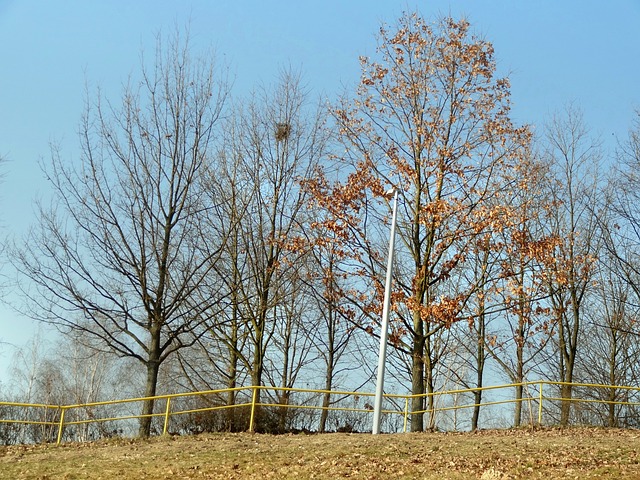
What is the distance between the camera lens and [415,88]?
21.9 m

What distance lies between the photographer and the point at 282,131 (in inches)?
967

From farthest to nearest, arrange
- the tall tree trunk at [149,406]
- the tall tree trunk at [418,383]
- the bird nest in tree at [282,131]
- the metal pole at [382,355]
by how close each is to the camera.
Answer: the bird nest in tree at [282,131] → the tall tree trunk at [418,383] → the tall tree trunk at [149,406] → the metal pole at [382,355]

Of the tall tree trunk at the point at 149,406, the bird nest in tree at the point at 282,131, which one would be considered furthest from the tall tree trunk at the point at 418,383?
the bird nest in tree at the point at 282,131

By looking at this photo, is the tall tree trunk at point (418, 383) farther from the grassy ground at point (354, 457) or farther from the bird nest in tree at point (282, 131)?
the bird nest in tree at point (282, 131)

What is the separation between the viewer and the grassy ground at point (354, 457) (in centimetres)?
1302

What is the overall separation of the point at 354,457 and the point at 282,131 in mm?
13043

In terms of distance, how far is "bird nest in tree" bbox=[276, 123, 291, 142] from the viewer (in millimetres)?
24547

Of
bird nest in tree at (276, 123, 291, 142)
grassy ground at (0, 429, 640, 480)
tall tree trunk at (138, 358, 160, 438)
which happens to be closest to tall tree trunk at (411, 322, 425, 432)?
grassy ground at (0, 429, 640, 480)

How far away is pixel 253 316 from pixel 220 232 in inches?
161

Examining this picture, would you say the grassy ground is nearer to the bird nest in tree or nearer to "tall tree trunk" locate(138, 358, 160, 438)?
"tall tree trunk" locate(138, 358, 160, 438)

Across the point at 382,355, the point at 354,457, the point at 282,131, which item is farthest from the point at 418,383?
the point at 282,131

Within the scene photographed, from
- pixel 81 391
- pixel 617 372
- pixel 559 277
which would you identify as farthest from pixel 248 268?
pixel 81 391

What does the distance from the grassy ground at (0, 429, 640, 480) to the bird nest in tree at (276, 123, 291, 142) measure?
10.5 m

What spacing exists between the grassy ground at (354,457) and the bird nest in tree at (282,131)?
10.5 meters
